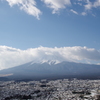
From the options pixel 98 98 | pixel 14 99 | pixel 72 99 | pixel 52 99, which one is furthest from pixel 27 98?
pixel 98 98

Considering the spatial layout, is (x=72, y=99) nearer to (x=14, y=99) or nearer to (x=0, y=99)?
(x=14, y=99)

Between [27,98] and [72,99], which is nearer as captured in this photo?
[72,99]

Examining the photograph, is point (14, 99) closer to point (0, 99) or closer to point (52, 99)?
point (0, 99)

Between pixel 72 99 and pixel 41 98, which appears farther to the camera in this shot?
pixel 41 98

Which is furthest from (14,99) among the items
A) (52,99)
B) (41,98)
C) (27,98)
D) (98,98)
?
(98,98)

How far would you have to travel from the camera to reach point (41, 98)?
43.0m

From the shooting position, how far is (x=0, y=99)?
42.8 meters

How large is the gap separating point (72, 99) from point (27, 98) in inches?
445

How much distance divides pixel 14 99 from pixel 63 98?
1181 centimetres

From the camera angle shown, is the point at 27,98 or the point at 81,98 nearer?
the point at 81,98

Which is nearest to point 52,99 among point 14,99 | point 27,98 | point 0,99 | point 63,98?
point 63,98

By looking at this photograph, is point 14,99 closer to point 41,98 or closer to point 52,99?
point 41,98

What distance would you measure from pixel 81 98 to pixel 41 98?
9829mm

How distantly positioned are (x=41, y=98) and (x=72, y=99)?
26.6 feet
